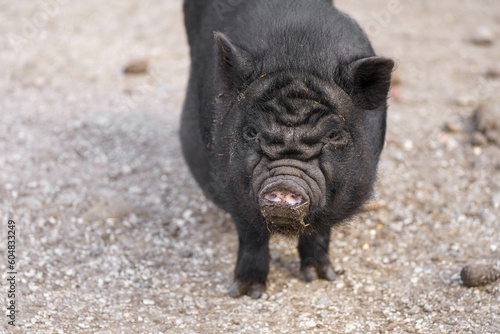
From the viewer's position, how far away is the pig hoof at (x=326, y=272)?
568 cm

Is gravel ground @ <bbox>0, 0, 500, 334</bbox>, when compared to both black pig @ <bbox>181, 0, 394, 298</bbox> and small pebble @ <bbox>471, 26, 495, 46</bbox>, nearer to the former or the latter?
small pebble @ <bbox>471, 26, 495, 46</bbox>

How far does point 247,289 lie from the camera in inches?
219

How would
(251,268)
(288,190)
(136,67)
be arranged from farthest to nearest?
(136,67) < (251,268) < (288,190)

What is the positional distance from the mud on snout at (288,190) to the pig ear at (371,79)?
2.29 ft

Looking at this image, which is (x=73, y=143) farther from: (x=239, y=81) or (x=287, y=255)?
(x=239, y=81)

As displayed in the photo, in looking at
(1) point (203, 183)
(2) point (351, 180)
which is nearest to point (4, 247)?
(1) point (203, 183)

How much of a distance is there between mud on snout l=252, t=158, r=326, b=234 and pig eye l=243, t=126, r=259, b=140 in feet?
0.77

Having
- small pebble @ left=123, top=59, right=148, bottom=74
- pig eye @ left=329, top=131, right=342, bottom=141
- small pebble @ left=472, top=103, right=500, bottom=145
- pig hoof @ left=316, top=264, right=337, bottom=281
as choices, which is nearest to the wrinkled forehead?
pig eye @ left=329, top=131, right=342, bottom=141

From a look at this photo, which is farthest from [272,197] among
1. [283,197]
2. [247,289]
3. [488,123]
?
[488,123]

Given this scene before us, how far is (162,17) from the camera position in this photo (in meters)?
11.5

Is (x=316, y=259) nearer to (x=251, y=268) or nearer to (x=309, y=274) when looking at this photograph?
(x=309, y=274)

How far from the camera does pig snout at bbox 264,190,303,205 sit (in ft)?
13.2

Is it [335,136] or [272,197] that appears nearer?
[272,197]

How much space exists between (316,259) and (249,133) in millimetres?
1724
